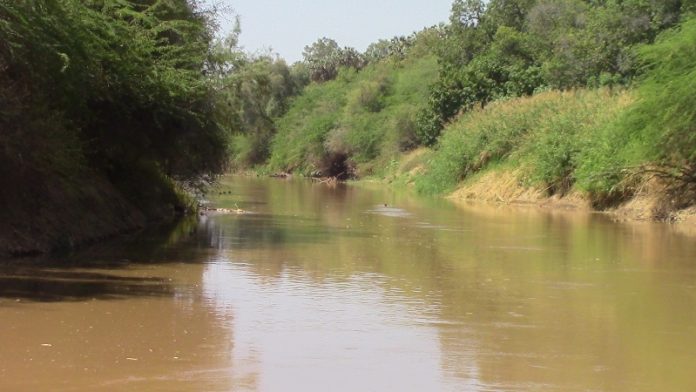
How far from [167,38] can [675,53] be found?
51.8 ft

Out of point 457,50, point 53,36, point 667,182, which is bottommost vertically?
point 667,182

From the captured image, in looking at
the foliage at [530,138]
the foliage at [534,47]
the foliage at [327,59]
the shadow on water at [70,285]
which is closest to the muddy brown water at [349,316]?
the shadow on water at [70,285]

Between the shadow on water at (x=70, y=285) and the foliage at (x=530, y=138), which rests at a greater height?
the foliage at (x=530, y=138)

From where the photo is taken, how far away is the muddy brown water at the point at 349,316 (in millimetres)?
10031

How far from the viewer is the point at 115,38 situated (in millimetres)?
22469

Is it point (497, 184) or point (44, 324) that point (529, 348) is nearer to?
→ point (44, 324)

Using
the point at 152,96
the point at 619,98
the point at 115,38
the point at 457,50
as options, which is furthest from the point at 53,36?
the point at 457,50

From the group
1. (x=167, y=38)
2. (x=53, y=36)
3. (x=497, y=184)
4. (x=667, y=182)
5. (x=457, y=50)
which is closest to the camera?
(x=53, y=36)

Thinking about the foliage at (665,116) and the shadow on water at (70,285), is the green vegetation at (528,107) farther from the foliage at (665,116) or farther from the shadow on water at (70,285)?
the shadow on water at (70,285)

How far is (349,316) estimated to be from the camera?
13492 millimetres

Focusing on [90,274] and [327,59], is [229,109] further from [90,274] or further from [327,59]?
[327,59]

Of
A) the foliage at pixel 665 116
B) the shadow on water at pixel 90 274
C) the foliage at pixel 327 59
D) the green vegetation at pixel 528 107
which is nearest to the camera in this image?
the shadow on water at pixel 90 274

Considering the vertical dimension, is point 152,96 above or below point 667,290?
above

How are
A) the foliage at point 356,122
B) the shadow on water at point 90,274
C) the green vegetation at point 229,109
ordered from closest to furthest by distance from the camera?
the shadow on water at point 90,274
the green vegetation at point 229,109
the foliage at point 356,122
